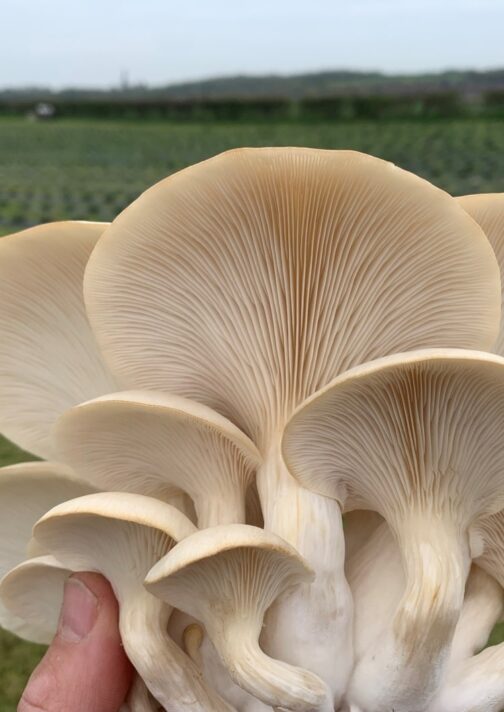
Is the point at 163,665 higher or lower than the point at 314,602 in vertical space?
lower

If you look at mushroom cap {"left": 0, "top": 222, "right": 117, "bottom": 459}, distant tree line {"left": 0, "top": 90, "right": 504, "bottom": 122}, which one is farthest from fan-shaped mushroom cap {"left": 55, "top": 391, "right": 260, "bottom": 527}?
distant tree line {"left": 0, "top": 90, "right": 504, "bottom": 122}

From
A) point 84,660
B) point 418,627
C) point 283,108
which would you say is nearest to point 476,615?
point 418,627

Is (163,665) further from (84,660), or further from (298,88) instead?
(298,88)

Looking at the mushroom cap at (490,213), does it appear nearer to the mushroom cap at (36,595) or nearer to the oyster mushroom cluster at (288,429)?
the oyster mushroom cluster at (288,429)

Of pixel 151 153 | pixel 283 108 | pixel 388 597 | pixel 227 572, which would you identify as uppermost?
pixel 283 108

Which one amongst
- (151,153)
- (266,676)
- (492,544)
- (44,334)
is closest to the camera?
(266,676)

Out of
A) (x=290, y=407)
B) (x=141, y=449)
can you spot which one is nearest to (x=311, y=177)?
(x=290, y=407)

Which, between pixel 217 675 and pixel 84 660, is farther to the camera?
pixel 84 660

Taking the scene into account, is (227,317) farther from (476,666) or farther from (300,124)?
(300,124)
